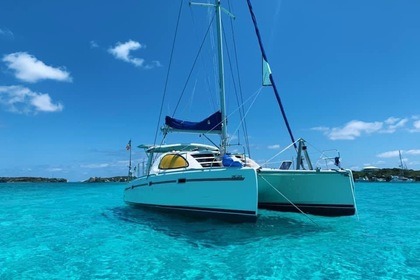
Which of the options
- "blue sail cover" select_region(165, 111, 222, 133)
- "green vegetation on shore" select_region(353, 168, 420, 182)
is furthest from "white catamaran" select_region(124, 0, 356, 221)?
"green vegetation on shore" select_region(353, 168, 420, 182)

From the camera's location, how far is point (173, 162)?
10453mm

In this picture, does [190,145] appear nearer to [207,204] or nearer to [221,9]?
[207,204]

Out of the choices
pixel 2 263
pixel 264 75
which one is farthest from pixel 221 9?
pixel 2 263

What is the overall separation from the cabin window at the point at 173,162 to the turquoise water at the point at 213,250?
5.86 ft

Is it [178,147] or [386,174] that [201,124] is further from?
[386,174]

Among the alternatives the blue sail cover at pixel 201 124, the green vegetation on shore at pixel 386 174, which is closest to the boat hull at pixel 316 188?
the blue sail cover at pixel 201 124

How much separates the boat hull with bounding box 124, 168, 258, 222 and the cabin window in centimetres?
53

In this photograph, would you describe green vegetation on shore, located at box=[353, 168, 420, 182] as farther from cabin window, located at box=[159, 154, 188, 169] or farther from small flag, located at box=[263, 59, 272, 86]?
cabin window, located at box=[159, 154, 188, 169]

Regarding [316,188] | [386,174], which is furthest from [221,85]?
[386,174]

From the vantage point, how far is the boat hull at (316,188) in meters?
8.68

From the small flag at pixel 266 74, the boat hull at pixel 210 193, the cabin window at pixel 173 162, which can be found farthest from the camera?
the small flag at pixel 266 74

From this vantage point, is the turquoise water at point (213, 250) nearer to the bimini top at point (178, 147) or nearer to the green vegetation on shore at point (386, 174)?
the bimini top at point (178, 147)

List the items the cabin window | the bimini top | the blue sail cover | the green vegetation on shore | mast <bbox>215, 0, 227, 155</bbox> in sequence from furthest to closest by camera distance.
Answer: the green vegetation on shore → the bimini top → the blue sail cover → mast <bbox>215, 0, 227, 155</bbox> → the cabin window

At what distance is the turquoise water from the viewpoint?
4.86 m
